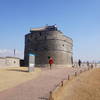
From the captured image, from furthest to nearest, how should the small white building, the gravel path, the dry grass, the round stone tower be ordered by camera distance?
the round stone tower
the small white building
the dry grass
the gravel path

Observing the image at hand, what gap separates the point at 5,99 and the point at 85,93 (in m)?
7.29

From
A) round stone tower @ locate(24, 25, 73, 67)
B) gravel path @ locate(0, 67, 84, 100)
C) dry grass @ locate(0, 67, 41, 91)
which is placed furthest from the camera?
round stone tower @ locate(24, 25, 73, 67)

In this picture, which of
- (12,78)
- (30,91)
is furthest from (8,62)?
(30,91)

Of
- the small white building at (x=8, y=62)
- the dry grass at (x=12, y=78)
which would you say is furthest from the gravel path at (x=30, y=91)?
the small white building at (x=8, y=62)

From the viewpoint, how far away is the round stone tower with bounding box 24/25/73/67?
37.7m

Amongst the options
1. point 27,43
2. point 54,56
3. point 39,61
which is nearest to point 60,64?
point 54,56

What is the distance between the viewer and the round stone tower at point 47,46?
3772cm

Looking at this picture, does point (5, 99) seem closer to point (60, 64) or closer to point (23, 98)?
point (23, 98)

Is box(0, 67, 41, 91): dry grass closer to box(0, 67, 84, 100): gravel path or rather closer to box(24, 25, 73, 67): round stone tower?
box(0, 67, 84, 100): gravel path

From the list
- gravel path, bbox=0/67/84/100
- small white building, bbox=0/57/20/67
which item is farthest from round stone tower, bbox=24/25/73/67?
gravel path, bbox=0/67/84/100

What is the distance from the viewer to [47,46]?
3784cm

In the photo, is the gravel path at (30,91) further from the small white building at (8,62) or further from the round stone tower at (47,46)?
the round stone tower at (47,46)

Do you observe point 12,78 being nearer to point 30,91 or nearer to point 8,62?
point 30,91

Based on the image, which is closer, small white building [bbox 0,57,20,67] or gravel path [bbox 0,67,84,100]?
gravel path [bbox 0,67,84,100]
